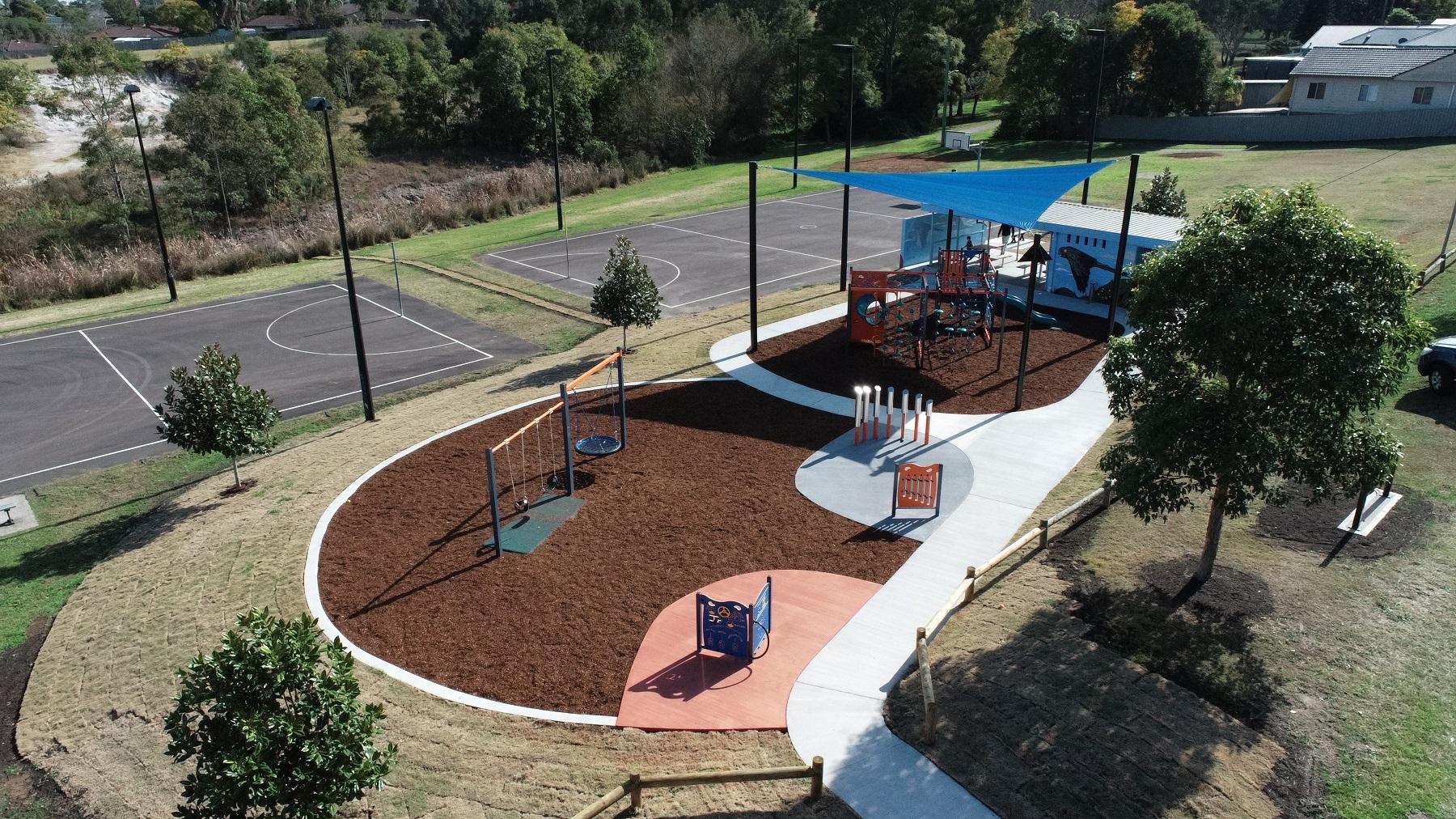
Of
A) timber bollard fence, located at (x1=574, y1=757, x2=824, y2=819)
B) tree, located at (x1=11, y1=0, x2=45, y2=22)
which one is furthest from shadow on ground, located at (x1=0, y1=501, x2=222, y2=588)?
tree, located at (x1=11, y1=0, x2=45, y2=22)

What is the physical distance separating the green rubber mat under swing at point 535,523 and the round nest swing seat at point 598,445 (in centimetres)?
193

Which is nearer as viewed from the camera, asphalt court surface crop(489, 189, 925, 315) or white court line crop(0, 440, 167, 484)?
white court line crop(0, 440, 167, 484)

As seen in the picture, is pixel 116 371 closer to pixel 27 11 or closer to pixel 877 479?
pixel 877 479

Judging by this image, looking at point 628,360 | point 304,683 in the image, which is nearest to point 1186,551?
point 304,683

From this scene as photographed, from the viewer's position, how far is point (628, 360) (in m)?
25.3

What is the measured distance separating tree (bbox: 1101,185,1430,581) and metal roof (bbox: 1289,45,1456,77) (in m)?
56.9

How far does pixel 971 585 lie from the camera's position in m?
13.6

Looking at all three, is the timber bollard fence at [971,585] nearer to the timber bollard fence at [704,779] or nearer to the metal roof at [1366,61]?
the timber bollard fence at [704,779]

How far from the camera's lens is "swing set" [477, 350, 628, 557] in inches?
638

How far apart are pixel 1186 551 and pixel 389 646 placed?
40.3 feet

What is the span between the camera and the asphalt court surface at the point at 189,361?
2195 centimetres

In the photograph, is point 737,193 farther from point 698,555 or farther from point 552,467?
point 698,555

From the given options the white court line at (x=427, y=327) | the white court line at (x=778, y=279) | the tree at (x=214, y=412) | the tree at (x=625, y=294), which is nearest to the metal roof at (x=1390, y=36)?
the white court line at (x=778, y=279)

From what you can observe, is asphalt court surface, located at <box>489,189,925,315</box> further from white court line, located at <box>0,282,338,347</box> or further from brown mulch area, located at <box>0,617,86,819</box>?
brown mulch area, located at <box>0,617,86,819</box>
